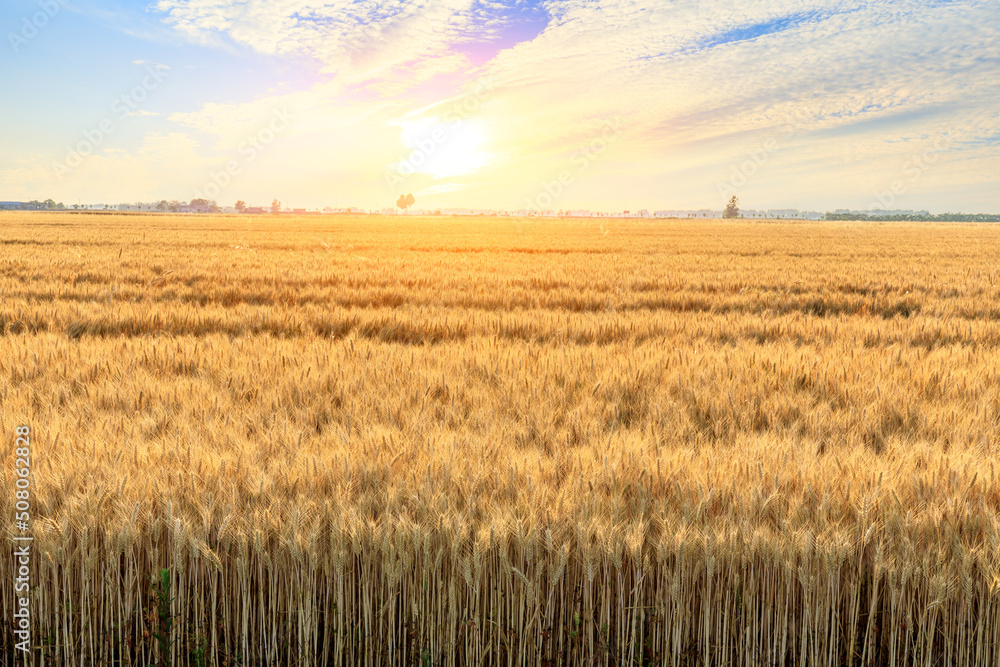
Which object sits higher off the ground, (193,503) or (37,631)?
(193,503)

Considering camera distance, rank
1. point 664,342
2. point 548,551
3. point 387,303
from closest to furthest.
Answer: point 548,551 < point 664,342 < point 387,303

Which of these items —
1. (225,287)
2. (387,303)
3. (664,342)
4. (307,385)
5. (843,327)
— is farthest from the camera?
(225,287)

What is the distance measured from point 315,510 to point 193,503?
454 millimetres

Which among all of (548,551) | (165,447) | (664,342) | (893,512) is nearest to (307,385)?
(165,447)

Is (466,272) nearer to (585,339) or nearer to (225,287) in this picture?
(225,287)

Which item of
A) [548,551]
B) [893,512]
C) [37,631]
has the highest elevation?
[893,512]

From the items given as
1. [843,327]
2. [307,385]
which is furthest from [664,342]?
[307,385]

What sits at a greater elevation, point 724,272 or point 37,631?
point 724,272

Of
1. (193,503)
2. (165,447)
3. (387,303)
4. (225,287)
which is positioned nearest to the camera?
(193,503)

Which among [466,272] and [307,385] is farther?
[466,272]

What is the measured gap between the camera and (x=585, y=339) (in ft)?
20.5

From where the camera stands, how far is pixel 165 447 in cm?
250

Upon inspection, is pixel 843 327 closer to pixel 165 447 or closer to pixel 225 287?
pixel 165 447

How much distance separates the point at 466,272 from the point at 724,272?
6.55 meters
